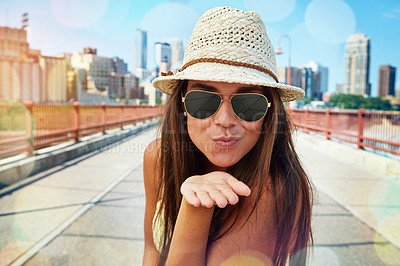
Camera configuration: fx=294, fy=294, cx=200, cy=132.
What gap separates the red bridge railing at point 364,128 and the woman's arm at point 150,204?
4.37 meters

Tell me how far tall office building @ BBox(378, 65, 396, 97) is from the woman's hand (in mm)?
176580

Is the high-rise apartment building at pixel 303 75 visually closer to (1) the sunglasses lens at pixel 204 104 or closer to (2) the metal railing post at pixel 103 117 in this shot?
(1) the sunglasses lens at pixel 204 104

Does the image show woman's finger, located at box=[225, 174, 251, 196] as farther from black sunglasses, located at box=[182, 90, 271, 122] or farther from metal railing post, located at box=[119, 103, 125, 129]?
metal railing post, located at box=[119, 103, 125, 129]

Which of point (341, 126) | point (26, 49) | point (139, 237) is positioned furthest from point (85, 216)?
point (26, 49)

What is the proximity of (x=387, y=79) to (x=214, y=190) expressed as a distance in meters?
180

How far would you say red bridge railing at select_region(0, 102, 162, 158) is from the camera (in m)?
7.02

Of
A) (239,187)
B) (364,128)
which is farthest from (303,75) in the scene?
(239,187)

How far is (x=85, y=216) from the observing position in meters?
4.13

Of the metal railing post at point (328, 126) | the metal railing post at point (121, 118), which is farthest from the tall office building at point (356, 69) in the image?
the metal railing post at point (121, 118)

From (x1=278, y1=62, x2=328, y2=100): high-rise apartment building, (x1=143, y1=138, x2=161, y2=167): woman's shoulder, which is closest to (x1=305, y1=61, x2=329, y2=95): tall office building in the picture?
(x1=278, y1=62, x2=328, y2=100): high-rise apartment building

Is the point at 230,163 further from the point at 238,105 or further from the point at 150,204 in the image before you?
the point at 150,204

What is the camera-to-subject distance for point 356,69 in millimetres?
148500

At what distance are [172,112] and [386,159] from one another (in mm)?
7912

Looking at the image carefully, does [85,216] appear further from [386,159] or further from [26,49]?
[26,49]
